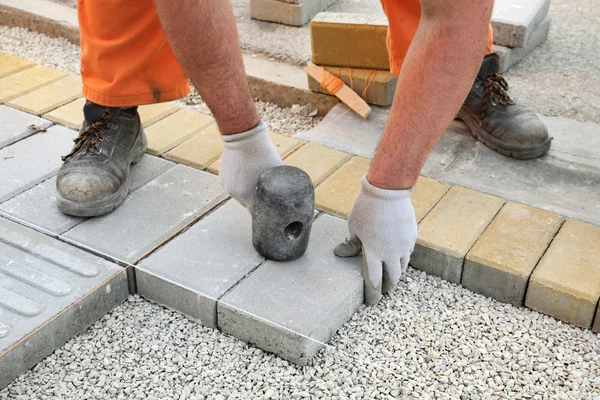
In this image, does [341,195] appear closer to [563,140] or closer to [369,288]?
[369,288]

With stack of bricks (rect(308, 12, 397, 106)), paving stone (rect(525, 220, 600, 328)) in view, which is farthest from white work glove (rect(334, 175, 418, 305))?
stack of bricks (rect(308, 12, 397, 106))

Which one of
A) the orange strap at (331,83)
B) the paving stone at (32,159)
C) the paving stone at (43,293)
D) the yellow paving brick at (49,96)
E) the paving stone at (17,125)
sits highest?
the orange strap at (331,83)

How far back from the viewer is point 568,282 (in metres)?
2.15

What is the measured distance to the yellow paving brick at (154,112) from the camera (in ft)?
9.86

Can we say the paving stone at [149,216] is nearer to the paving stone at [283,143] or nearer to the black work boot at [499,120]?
the paving stone at [283,143]

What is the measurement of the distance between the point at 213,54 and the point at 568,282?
1.22m

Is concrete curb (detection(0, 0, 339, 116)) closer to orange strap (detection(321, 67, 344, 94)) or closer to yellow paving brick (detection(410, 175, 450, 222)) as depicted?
orange strap (detection(321, 67, 344, 94))

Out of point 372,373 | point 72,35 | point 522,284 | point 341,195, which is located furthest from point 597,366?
point 72,35

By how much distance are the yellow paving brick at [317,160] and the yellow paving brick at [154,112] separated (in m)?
0.62

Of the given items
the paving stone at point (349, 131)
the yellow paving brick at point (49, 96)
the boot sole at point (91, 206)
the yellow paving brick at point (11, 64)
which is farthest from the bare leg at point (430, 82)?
the yellow paving brick at point (11, 64)

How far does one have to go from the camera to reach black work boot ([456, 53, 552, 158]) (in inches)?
108

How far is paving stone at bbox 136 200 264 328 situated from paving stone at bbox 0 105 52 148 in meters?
0.93

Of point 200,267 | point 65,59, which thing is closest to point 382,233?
point 200,267

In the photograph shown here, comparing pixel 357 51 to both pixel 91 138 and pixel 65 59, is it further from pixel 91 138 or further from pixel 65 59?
pixel 65 59
